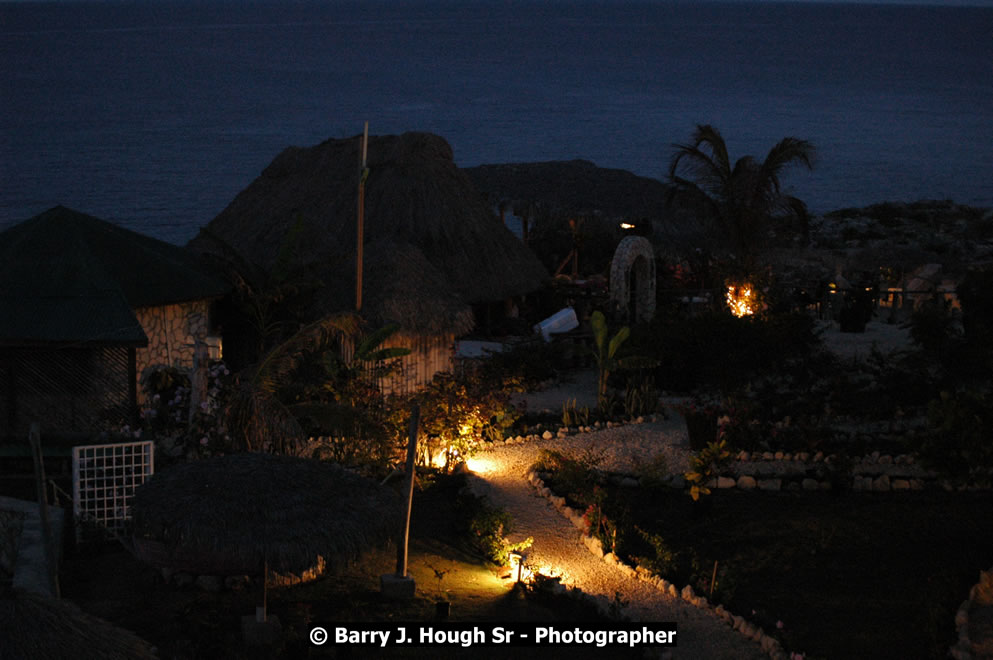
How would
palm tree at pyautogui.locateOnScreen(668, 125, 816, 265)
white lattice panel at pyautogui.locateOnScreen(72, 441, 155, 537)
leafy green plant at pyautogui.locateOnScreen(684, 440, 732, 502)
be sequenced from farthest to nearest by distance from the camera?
1. palm tree at pyautogui.locateOnScreen(668, 125, 816, 265)
2. leafy green plant at pyautogui.locateOnScreen(684, 440, 732, 502)
3. white lattice panel at pyautogui.locateOnScreen(72, 441, 155, 537)

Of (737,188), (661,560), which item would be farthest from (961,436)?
(737,188)

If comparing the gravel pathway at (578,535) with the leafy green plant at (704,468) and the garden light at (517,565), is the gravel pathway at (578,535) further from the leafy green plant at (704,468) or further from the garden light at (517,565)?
the leafy green plant at (704,468)

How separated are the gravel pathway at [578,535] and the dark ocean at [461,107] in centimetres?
3763

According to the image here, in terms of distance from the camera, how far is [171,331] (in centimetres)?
1711

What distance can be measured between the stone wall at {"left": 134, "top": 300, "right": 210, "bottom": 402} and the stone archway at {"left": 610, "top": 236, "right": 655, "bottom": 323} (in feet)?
28.4

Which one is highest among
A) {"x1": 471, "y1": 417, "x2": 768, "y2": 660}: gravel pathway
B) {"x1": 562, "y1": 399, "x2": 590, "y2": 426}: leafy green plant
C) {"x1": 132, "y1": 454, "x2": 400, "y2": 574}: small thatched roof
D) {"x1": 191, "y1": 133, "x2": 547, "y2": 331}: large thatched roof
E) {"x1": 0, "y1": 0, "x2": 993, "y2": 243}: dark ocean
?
{"x1": 0, "y1": 0, "x2": 993, "y2": 243}: dark ocean

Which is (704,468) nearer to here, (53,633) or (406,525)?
(406,525)

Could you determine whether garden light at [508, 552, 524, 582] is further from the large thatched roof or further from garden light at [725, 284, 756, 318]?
garden light at [725, 284, 756, 318]

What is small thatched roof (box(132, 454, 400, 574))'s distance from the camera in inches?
348

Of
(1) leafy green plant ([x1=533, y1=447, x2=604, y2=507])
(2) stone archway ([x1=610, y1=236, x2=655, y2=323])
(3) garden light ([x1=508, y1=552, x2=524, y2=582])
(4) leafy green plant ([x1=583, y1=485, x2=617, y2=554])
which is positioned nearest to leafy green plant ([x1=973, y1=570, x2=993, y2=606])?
(4) leafy green plant ([x1=583, y1=485, x2=617, y2=554])

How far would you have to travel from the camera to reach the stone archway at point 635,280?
22.7 metres

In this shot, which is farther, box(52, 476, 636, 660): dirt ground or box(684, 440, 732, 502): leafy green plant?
box(684, 440, 732, 502): leafy green plant

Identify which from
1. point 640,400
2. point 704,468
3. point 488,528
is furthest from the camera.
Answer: point 640,400

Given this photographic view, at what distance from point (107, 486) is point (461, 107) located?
106 m
